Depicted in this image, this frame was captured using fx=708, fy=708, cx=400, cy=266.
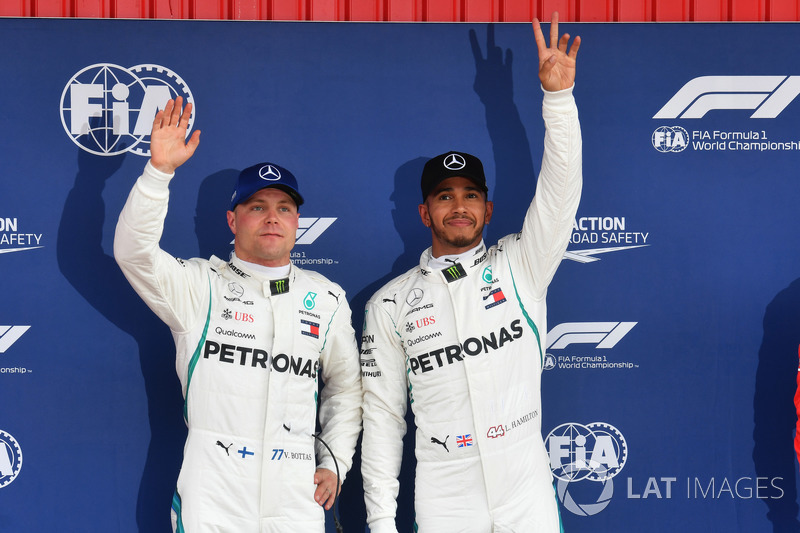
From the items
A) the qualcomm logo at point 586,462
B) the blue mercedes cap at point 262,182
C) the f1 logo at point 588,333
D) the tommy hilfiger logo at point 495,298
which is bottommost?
the qualcomm logo at point 586,462

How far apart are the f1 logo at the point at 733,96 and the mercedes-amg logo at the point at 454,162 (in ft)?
3.11

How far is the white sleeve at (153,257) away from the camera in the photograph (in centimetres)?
221

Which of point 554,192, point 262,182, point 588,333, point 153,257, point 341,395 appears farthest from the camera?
point 588,333

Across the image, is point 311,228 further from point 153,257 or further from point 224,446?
point 224,446

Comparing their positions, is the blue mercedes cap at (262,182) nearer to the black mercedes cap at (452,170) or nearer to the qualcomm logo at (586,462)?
the black mercedes cap at (452,170)

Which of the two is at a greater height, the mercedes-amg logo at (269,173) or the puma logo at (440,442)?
the mercedes-amg logo at (269,173)

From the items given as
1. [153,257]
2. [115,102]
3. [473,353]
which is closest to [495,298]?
[473,353]

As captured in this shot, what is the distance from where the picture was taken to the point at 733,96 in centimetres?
295

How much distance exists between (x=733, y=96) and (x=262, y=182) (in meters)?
1.97

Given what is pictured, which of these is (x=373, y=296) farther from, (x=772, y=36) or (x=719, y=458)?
(x=772, y=36)

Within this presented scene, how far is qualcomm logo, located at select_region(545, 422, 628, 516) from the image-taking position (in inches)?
115

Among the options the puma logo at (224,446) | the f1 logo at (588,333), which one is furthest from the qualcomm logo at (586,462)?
the puma logo at (224,446)

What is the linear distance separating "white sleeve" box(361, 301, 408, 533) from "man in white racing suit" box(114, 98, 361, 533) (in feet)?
0.29

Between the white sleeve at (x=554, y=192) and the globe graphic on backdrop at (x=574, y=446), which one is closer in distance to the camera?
the white sleeve at (x=554, y=192)
